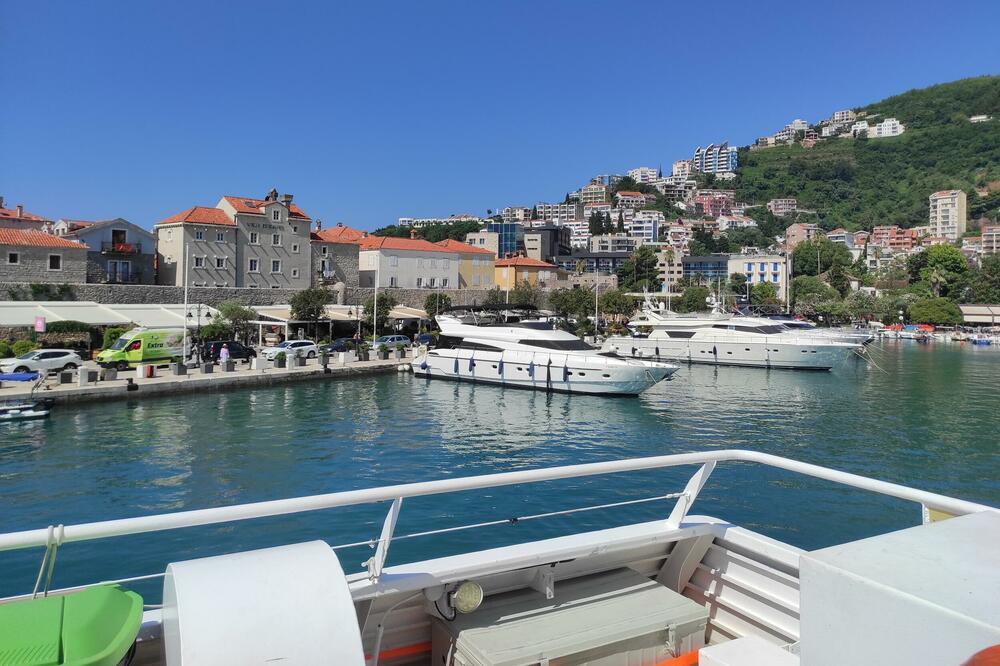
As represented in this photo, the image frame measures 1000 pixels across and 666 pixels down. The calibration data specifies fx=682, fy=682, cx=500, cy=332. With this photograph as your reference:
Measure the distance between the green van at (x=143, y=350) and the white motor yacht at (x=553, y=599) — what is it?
29976 millimetres

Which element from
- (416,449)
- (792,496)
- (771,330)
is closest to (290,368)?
(416,449)

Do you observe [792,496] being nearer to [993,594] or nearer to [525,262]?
[993,594]

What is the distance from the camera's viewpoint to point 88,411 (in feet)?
72.6

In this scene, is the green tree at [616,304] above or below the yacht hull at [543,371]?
above

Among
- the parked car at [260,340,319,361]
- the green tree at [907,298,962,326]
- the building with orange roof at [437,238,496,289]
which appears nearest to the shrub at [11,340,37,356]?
the parked car at [260,340,319,361]

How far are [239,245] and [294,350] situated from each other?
770 inches

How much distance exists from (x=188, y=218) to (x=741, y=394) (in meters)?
38.0

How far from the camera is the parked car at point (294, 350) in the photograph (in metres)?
33.9

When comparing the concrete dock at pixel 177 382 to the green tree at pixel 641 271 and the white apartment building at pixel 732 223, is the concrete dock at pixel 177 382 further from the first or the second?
the white apartment building at pixel 732 223

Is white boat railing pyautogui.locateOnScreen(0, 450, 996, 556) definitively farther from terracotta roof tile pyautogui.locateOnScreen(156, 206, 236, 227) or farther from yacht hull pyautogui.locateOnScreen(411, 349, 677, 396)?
terracotta roof tile pyautogui.locateOnScreen(156, 206, 236, 227)

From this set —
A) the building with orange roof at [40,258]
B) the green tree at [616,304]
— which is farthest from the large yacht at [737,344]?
the building with orange roof at [40,258]

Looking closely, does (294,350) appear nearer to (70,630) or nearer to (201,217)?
(201,217)

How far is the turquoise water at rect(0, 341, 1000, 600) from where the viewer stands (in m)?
11.0

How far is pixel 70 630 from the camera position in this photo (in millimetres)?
2240
